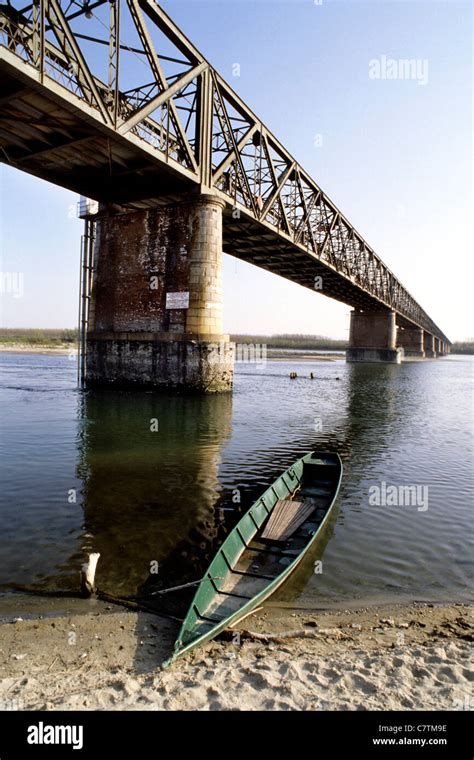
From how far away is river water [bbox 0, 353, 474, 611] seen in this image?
6.72 meters

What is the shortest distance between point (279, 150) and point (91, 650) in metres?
38.5

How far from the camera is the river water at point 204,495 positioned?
672 cm

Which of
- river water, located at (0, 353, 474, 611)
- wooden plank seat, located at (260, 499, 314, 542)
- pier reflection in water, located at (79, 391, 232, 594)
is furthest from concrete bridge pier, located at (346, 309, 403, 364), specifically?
wooden plank seat, located at (260, 499, 314, 542)

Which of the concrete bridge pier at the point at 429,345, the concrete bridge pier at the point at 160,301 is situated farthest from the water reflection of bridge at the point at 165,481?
the concrete bridge pier at the point at 429,345

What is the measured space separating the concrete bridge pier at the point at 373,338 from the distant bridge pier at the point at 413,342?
132 ft

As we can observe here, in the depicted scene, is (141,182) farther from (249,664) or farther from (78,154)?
(249,664)

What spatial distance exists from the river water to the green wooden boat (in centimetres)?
35

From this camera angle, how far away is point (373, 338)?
8994cm

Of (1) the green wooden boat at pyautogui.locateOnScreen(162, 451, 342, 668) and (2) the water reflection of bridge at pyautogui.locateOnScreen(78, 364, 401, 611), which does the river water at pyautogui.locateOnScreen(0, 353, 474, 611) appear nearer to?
(2) the water reflection of bridge at pyautogui.locateOnScreen(78, 364, 401, 611)

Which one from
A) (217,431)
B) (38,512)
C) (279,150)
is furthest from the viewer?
(279,150)

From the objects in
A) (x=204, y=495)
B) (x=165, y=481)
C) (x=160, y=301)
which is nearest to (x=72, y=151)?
(x=160, y=301)
